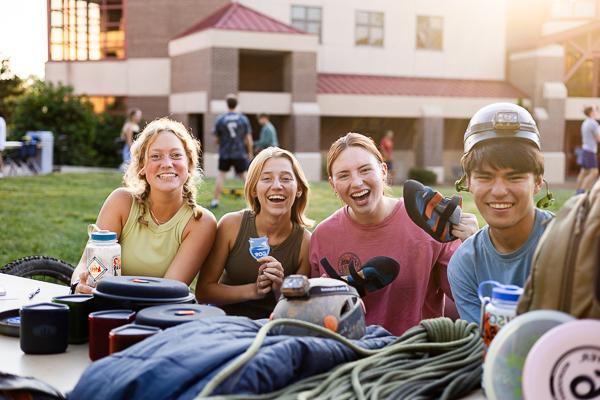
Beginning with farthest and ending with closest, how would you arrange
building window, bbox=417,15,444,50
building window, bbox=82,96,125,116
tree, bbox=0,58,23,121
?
building window, bbox=417,15,444,50 → building window, bbox=82,96,125,116 → tree, bbox=0,58,23,121

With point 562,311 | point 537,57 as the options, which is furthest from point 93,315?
point 537,57

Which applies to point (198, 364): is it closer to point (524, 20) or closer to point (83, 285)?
point (83, 285)

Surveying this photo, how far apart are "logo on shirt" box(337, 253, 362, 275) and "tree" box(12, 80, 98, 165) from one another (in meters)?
→ 24.6

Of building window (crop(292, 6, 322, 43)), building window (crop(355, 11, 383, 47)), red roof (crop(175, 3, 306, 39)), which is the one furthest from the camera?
building window (crop(355, 11, 383, 47))

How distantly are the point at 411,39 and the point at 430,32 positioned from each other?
3.30 ft

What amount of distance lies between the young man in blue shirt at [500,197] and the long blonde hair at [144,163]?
1.59m

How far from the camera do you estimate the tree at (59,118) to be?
27.0 m

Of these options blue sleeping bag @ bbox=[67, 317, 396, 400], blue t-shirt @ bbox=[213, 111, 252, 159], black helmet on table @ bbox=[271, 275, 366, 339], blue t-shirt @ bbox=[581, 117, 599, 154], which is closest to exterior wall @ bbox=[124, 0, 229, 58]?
blue t-shirt @ bbox=[213, 111, 252, 159]

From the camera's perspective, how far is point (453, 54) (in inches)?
1315

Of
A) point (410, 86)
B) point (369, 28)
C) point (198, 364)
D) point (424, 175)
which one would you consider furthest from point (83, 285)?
point (369, 28)

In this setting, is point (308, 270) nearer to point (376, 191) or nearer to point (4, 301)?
point (376, 191)

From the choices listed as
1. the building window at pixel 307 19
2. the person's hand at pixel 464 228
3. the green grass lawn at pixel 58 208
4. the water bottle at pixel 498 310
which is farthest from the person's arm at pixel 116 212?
the building window at pixel 307 19

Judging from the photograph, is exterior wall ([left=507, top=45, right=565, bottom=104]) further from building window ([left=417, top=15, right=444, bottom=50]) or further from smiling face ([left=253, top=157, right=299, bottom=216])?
smiling face ([left=253, top=157, right=299, bottom=216])

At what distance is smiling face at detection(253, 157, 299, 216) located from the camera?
142 inches
